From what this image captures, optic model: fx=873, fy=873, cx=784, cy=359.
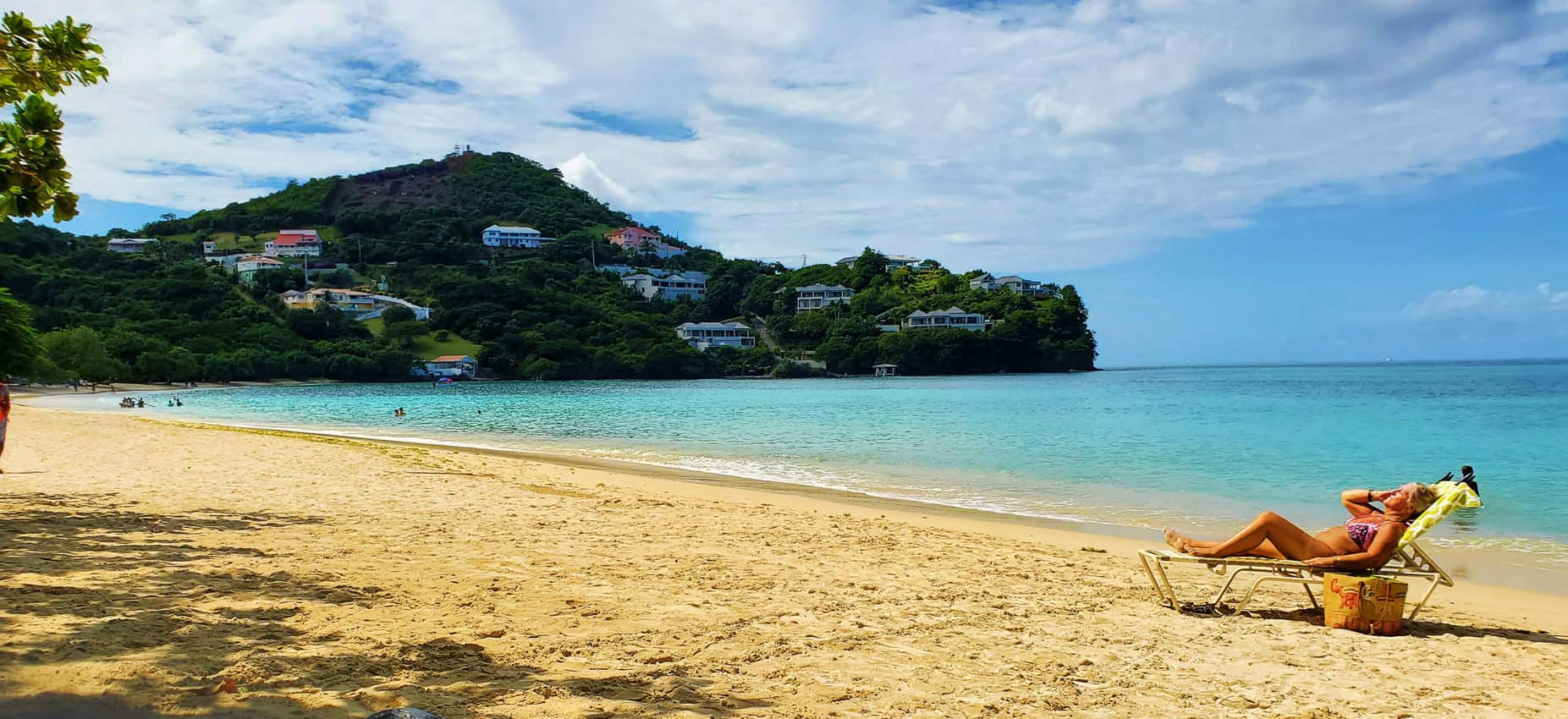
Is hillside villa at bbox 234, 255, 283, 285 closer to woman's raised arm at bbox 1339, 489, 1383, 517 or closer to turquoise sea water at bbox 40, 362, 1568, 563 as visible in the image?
turquoise sea water at bbox 40, 362, 1568, 563

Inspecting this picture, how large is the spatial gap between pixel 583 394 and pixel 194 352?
1615 inches

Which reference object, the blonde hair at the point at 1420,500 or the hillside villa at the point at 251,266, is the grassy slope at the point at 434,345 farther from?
the blonde hair at the point at 1420,500

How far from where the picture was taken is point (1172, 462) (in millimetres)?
19344

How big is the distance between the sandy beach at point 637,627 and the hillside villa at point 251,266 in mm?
108104

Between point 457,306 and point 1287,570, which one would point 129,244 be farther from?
point 1287,570

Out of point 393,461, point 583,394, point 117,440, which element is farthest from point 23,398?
point 393,461

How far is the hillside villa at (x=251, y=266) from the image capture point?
10206cm

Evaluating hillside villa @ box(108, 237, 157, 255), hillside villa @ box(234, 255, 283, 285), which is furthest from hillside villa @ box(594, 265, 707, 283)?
hillside villa @ box(108, 237, 157, 255)

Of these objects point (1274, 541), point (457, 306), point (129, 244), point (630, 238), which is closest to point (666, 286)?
point (630, 238)

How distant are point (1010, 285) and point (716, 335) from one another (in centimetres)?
5157

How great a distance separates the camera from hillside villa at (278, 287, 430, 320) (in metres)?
93.9

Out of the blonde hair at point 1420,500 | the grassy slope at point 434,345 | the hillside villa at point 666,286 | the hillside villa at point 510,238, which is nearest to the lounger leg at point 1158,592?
the blonde hair at point 1420,500

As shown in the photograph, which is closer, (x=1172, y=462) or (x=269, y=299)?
(x=1172, y=462)

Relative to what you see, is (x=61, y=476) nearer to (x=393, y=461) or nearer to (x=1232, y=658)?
(x=393, y=461)
